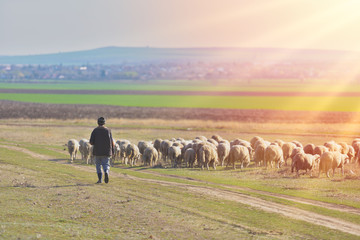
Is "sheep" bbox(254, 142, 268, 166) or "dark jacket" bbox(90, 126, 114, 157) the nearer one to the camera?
"dark jacket" bbox(90, 126, 114, 157)

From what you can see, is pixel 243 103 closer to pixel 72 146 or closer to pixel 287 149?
pixel 287 149

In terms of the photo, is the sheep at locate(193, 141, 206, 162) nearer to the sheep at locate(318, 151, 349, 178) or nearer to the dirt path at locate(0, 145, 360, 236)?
the sheep at locate(318, 151, 349, 178)

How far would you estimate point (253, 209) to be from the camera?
1593 cm

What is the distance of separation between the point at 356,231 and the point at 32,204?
31.7ft

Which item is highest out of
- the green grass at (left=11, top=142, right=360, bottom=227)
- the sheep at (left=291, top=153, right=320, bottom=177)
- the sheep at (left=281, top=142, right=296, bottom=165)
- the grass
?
the sheep at (left=281, top=142, right=296, bottom=165)

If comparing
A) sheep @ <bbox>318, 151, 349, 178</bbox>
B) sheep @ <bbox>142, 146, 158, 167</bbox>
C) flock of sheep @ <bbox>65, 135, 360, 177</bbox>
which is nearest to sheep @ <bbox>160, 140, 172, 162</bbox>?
flock of sheep @ <bbox>65, 135, 360, 177</bbox>

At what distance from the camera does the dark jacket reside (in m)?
18.2

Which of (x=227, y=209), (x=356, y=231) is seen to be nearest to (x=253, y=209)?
(x=227, y=209)

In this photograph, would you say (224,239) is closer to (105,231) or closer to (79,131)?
(105,231)

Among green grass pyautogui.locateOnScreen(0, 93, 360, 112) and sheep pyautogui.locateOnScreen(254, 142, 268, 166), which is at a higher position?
green grass pyautogui.locateOnScreen(0, 93, 360, 112)

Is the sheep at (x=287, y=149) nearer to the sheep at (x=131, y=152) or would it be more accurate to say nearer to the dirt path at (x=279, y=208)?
the sheep at (x=131, y=152)

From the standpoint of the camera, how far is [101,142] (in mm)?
18281

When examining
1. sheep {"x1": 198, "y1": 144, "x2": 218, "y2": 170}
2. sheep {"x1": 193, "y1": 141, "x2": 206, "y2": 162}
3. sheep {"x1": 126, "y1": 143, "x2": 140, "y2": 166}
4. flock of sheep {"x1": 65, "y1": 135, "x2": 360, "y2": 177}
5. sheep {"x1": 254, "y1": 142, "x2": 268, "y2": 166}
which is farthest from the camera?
sheep {"x1": 126, "y1": 143, "x2": 140, "y2": 166}

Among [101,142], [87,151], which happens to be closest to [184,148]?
[87,151]
